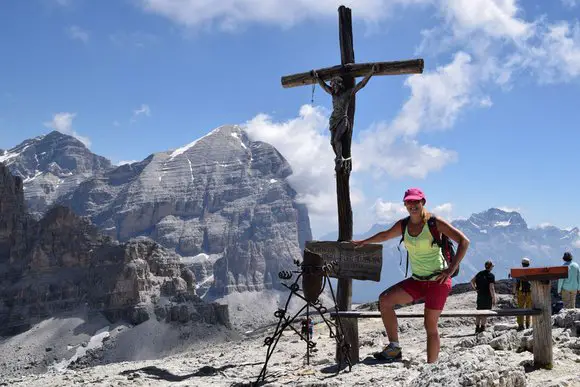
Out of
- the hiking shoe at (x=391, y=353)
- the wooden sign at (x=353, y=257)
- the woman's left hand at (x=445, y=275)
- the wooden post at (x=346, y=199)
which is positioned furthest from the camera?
the wooden post at (x=346, y=199)

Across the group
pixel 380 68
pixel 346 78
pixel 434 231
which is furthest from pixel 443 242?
pixel 346 78

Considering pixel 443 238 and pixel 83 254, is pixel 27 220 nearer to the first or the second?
pixel 83 254

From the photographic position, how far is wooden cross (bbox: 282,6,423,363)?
368 inches

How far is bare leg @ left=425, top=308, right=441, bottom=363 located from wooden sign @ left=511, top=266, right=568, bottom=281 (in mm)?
1196

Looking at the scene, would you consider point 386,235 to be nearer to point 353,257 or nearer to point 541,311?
point 353,257

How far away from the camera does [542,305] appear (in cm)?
636

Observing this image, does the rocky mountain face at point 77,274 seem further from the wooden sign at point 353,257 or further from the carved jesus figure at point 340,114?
the wooden sign at point 353,257

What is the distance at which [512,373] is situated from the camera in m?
4.88

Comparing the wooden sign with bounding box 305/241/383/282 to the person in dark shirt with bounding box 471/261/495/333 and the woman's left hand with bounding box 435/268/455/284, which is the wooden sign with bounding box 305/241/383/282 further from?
the person in dark shirt with bounding box 471/261/495/333

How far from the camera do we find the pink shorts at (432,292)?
607cm

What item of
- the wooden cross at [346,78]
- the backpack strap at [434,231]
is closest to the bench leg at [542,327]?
the backpack strap at [434,231]

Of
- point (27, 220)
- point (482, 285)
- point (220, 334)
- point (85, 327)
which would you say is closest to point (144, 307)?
point (85, 327)

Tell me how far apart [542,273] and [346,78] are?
17.5ft

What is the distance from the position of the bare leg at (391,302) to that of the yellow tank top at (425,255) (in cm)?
34
